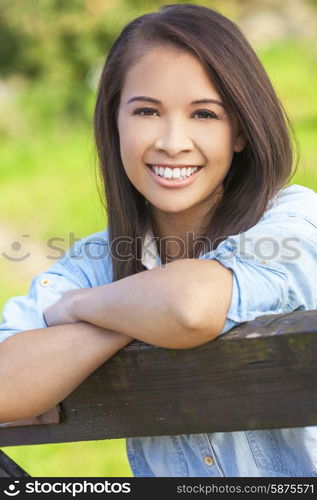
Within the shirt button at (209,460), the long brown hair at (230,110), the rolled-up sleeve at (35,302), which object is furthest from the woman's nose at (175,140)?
the shirt button at (209,460)

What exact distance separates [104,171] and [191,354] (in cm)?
92

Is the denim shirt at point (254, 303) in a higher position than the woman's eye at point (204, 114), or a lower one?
lower

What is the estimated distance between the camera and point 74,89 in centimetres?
1014

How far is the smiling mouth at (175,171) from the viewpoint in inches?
71.4

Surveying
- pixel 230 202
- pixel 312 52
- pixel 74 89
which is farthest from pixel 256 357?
pixel 74 89

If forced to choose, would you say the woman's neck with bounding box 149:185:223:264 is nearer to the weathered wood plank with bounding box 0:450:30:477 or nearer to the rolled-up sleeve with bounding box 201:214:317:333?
the rolled-up sleeve with bounding box 201:214:317:333

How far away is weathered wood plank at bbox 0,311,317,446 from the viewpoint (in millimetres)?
1203

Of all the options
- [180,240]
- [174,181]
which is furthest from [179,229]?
[174,181]

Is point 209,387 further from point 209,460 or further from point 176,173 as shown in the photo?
point 176,173

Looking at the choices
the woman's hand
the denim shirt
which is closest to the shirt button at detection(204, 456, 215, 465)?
the denim shirt

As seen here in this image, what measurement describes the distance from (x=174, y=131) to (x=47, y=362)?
59 cm

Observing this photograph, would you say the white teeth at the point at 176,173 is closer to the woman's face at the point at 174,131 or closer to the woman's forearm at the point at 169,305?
the woman's face at the point at 174,131

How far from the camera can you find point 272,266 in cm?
147

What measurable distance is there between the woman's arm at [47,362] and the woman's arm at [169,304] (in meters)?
0.03
